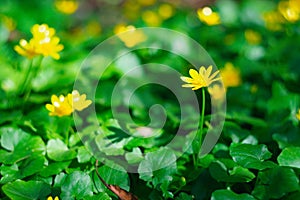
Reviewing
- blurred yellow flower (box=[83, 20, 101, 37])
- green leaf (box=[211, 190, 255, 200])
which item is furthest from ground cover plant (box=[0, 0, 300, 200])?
blurred yellow flower (box=[83, 20, 101, 37])

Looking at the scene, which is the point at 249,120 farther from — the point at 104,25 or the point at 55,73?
the point at 104,25

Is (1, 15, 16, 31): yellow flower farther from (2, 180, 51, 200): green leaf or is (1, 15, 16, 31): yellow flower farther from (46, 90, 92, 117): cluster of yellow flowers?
(2, 180, 51, 200): green leaf

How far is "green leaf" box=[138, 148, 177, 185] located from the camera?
159 cm

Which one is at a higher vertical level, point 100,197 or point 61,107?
point 61,107

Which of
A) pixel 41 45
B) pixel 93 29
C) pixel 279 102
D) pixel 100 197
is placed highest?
pixel 41 45

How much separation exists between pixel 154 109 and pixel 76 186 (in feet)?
2.46

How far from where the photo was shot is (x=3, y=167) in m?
1.66

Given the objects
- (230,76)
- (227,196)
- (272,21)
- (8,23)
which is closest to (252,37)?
(272,21)

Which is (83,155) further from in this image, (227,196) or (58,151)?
(227,196)

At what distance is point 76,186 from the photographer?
1.52m

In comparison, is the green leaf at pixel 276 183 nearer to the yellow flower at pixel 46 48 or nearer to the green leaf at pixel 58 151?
the green leaf at pixel 58 151

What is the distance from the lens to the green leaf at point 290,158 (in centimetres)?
153

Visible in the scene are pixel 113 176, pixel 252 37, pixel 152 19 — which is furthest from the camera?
pixel 152 19

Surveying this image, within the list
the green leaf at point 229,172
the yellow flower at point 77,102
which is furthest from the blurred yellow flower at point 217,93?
the yellow flower at point 77,102
